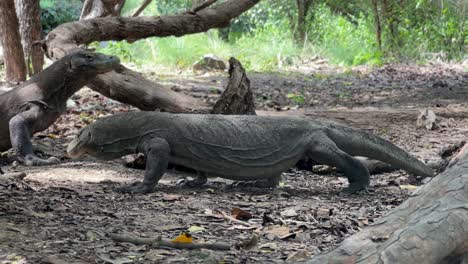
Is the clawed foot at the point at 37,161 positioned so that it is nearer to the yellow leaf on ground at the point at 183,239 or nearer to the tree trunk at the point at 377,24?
the yellow leaf on ground at the point at 183,239

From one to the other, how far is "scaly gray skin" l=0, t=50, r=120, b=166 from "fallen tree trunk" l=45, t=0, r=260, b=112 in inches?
20.8

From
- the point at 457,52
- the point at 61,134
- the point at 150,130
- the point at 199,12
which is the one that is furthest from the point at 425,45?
the point at 150,130

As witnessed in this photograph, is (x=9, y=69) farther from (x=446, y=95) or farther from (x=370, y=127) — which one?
(x=446, y=95)

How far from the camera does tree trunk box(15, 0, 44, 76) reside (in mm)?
10055

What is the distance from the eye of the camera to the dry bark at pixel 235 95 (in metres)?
6.01

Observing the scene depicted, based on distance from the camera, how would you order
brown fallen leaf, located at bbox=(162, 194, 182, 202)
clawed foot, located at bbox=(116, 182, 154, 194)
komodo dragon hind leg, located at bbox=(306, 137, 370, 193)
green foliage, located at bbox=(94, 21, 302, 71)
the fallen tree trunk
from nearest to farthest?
brown fallen leaf, located at bbox=(162, 194, 182, 202)
clawed foot, located at bbox=(116, 182, 154, 194)
komodo dragon hind leg, located at bbox=(306, 137, 370, 193)
the fallen tree trunk
green foliage, located at bbox=(94, 21, 302, 71)

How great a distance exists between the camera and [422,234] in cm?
212

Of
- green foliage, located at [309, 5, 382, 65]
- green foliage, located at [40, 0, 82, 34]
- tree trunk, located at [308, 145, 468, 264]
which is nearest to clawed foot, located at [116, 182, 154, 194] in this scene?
tree trunk, located at [308, 145, 468, 264]

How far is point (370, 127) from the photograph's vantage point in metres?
7.16

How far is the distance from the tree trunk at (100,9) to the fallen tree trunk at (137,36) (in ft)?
5.82

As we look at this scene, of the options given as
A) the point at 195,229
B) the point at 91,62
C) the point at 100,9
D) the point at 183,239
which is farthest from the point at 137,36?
the point at 183,239

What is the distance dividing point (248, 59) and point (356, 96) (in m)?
6.89

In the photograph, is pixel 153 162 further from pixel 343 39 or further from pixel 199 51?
pixel 343 39

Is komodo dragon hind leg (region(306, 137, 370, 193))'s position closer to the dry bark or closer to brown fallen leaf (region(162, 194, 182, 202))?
brown fallen leaf (region(162, 194, 182, 202))
